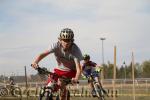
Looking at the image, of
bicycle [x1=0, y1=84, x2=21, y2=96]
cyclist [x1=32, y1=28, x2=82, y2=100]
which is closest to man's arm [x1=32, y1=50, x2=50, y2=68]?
cyclist [x1=32, y1=28, x2=82, y2=100]

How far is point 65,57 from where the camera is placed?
9.59m

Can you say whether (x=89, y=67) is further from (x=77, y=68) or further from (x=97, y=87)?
(x=77, y=68)

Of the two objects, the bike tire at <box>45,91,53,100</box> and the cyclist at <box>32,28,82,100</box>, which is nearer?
the bike tire at <box>45,91,53,100</box>

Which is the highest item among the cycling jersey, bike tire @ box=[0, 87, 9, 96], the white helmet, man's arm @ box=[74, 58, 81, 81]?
the white helmet

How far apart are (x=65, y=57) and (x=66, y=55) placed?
5cm

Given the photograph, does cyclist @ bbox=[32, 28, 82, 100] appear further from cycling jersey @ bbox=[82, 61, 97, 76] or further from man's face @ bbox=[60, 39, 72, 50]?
cycling jersey @ bbox=[82, 61, 97, 76]

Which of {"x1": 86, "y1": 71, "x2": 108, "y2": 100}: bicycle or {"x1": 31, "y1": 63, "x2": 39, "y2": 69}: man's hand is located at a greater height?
{"x1": 31, "y1": 63, "x2": 39, "y2": 69}: man's hand

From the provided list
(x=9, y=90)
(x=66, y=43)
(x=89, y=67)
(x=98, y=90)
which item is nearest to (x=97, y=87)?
(x=98, y=90)

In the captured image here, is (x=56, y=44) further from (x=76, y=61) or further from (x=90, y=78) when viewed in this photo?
(x=90, y=78)

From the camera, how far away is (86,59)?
17.7 m

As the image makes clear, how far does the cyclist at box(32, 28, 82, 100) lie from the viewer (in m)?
9.31

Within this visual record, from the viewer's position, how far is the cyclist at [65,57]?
931 cm

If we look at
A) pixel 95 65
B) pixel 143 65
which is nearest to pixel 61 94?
pixel 95 65

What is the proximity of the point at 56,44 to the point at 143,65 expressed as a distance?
300 ft
